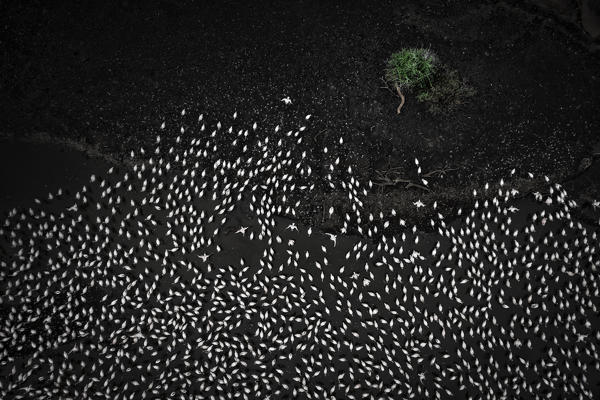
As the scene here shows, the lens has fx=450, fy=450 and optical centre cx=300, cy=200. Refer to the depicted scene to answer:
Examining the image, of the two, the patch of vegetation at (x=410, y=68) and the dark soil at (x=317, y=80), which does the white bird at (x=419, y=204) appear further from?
the patch of vegetation at (x=410, y=68)

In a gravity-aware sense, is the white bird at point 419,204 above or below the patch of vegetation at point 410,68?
below

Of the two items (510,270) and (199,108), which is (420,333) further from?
(199,108)

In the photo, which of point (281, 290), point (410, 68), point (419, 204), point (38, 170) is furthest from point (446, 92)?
point (38, 170)

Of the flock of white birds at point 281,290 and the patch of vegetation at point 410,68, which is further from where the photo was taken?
the flock of white birds at point 281,290

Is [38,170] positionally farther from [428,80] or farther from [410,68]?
[428,80]

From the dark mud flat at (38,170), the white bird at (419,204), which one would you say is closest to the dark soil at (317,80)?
the white bird at (419,204)

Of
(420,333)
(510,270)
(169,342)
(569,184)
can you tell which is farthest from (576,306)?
(169,342)
